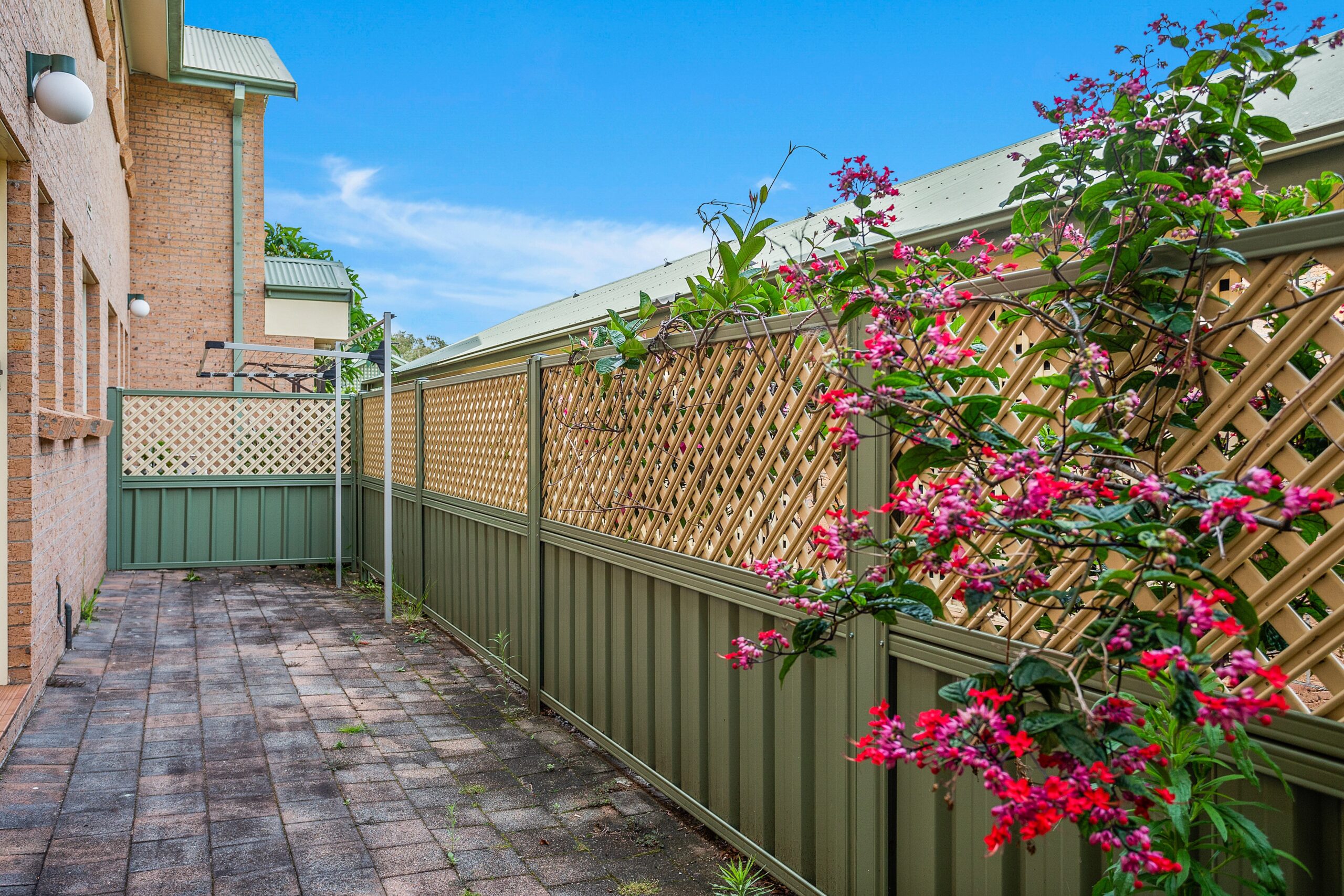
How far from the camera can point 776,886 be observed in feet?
8.77

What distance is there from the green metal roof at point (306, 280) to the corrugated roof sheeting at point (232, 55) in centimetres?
266

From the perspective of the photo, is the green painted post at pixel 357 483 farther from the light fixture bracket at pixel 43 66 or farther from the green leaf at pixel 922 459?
the green leaf at pixel 922 459

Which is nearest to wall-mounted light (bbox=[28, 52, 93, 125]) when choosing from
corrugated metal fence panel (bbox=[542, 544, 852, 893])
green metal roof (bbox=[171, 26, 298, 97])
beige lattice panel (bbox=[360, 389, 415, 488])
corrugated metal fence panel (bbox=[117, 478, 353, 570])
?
corrugated metal fence panel (bbox=[542, 544, 852, 893])

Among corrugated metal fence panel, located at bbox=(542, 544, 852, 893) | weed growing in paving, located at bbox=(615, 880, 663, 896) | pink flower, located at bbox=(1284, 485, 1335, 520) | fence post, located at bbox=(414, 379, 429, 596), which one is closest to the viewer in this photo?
pink flower, located at bbox=(1284, 485, 1335, 520)

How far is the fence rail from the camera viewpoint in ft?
4.66

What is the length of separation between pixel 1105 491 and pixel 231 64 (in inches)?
603

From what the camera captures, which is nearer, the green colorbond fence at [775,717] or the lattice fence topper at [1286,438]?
the lattice fence topper at [1286,438]

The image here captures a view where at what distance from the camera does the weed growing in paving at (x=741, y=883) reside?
2607 mm

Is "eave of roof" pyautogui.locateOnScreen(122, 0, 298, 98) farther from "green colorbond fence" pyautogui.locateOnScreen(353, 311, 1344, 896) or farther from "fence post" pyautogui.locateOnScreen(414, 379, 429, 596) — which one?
"green colorbond fence" pyautogui.locateOnScreen(353, 311, 1344, 896)

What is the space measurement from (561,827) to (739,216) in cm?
203

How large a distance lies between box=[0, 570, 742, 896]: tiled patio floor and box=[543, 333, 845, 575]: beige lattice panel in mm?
938

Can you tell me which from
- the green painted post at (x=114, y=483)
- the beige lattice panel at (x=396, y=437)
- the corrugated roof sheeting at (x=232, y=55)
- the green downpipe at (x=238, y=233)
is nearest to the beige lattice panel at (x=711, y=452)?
the beige lattice panel at (x=396, y=437)

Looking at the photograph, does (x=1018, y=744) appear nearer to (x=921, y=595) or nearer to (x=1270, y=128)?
(x=921, y=595)

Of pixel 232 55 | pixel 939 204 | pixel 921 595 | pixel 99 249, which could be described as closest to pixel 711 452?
pixel 921 595
